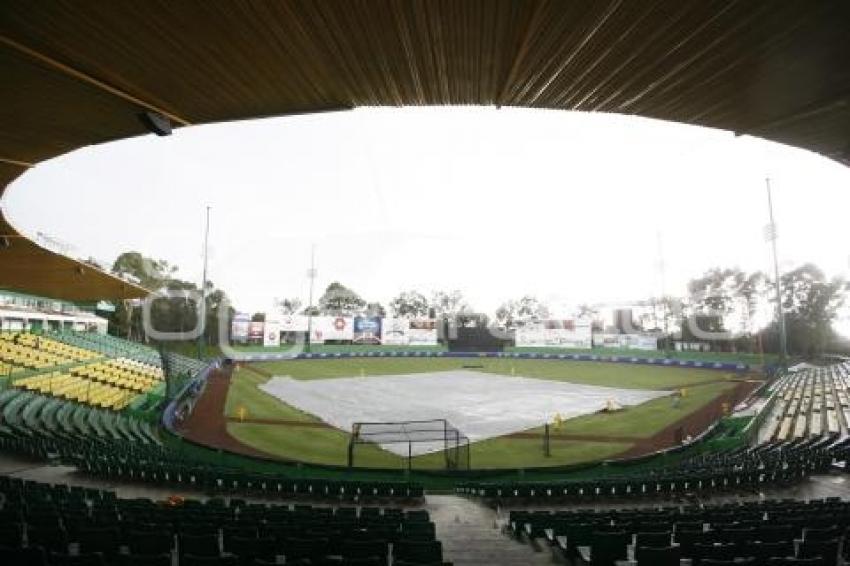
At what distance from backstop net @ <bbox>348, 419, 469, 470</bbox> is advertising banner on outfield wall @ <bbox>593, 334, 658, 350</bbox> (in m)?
51.7

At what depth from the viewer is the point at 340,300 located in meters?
148

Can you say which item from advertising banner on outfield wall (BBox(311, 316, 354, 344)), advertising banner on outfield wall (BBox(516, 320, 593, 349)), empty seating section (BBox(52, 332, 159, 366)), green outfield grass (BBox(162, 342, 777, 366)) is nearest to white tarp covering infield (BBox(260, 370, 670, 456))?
empty seating section (BBox(52, 332, 159, 366))

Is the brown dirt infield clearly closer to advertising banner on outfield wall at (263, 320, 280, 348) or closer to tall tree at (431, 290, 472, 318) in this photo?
advertising banner on outfield wall at (263, 320, 280, 348)

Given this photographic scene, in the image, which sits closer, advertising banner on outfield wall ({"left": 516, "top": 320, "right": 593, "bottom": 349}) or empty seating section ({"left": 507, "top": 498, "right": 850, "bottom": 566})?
empty seating section ({"left": 507, "top": 498, "right": 850, "bottom": 566})

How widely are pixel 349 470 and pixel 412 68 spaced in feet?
50.6

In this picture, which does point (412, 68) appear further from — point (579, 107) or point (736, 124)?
point (736, 124)

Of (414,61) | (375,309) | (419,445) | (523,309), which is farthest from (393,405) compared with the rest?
(523,309)

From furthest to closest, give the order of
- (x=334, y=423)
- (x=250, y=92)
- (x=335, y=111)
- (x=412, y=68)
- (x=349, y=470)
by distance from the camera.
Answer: (x=334, y=423) → (x=349, y=470) → (x=335, y=111) → (x=250, y=92) → (x=412, y=68)

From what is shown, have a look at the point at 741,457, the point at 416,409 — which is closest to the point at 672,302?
the point at 416,409

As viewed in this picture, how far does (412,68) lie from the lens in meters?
6.74

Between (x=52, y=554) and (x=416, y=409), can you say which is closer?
(x=52, y=554)

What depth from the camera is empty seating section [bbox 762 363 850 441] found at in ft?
82.4

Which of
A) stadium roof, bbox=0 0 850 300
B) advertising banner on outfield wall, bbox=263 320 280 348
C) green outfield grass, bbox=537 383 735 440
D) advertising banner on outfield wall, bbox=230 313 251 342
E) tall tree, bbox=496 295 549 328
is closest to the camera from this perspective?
stadium roof, bbox=0 0 850 300

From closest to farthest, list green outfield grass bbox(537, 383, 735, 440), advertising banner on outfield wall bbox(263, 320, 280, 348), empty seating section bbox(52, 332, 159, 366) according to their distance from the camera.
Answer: green outfield grass bbox(537, 383, 735, 440) → empty seating section bbox(52, 332, 159, 366) → advertising banner on outfield wall bbox(263, 320, 280, 348)
